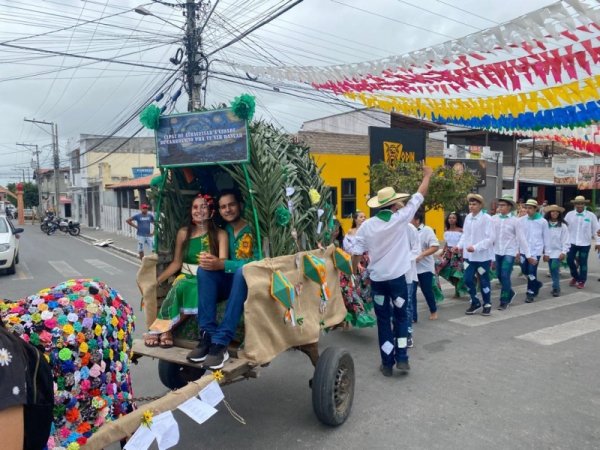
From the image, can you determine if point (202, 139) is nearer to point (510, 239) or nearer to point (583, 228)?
point (510, 239)

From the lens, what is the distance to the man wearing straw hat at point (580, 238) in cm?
979

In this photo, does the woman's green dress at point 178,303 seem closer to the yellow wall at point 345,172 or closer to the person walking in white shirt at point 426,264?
the person walking in white shirt at point 426,264

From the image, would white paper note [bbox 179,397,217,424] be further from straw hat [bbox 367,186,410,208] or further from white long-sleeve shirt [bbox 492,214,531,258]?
white long-sleeve shirt [bbox 492,214,531,258]

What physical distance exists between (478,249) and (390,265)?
3.14 meters

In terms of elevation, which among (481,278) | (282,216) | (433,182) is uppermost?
(433,182)

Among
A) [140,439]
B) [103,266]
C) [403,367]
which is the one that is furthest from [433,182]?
[140,439]

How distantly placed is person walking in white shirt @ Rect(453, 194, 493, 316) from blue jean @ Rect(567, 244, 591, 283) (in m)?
3.40

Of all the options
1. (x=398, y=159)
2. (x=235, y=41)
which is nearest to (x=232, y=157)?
(x=235, y=41)

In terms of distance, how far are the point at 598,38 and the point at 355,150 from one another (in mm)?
14259

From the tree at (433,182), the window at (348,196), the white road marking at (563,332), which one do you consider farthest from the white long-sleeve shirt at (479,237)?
the window at (348,196)

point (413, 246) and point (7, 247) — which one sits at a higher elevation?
point (413, 246)

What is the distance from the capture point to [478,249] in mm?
7512

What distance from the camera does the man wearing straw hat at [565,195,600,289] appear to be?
9789 mm

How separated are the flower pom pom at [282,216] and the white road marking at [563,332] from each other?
4.13 meters
